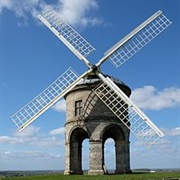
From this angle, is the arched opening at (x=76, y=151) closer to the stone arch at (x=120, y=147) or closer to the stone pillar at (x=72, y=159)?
the stone pillar at (x=72, y=159)

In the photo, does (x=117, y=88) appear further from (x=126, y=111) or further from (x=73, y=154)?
(x=73, y=154)

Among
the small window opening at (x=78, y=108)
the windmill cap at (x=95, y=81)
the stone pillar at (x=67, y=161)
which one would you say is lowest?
the stone pillar at (x=67, y=161)

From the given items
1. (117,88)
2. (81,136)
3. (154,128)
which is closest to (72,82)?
(117,88)

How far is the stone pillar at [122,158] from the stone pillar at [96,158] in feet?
5.42

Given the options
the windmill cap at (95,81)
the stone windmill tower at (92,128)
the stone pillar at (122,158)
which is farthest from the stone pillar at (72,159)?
the windmill cap at (95,81)

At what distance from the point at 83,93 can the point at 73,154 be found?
16.9 feet

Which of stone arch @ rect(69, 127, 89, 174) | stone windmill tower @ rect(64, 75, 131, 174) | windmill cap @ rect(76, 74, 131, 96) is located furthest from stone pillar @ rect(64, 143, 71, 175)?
windmill cap @ rect(76, 74, 131, 96)

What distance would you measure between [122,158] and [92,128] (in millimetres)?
3414

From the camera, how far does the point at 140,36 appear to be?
85.9 ft

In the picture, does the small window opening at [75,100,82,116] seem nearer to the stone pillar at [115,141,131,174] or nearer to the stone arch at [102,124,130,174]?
the stone arch at [102,124,130,174]

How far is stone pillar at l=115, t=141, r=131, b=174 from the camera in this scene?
1026 inches

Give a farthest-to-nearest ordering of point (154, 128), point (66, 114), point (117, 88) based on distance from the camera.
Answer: point (66, 114) → point (117, 88) → point (154, 128)

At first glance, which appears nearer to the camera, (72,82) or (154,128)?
(154,128)

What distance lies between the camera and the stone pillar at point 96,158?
25.2 meters
